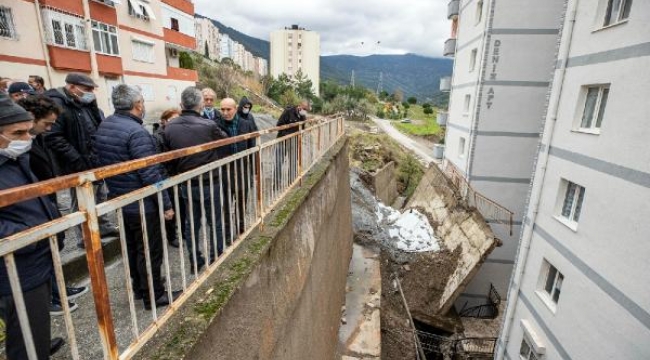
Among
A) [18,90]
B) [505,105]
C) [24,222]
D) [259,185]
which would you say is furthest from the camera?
[505,105]

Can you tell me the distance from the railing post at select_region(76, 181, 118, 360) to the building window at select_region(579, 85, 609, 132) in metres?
8.27

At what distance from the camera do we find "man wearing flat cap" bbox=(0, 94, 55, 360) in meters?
1.67

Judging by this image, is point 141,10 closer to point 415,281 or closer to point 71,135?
point 71,135

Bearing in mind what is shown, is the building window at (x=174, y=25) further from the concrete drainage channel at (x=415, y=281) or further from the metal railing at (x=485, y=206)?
the metal railing at (x=485, y=206)

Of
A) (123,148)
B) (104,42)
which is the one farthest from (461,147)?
(104,42)

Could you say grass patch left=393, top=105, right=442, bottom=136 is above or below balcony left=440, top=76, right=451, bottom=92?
below

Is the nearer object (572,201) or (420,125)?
(572,201)

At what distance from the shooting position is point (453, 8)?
1758cm

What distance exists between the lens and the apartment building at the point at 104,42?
11.4m

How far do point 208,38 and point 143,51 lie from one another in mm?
78376

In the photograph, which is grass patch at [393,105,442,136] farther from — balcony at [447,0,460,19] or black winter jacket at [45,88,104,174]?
black winter jacket at [45,88,104,174]

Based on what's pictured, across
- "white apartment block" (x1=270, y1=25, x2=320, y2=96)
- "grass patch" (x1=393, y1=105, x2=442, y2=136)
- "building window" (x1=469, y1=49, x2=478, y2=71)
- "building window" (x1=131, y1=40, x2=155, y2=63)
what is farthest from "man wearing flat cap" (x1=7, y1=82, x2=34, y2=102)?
"white apartment block" (x1=270, y1=25, x2=320, y2=96)

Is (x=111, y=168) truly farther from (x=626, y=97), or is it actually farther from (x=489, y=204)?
(x=489, y=204)

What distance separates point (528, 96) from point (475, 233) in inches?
232
